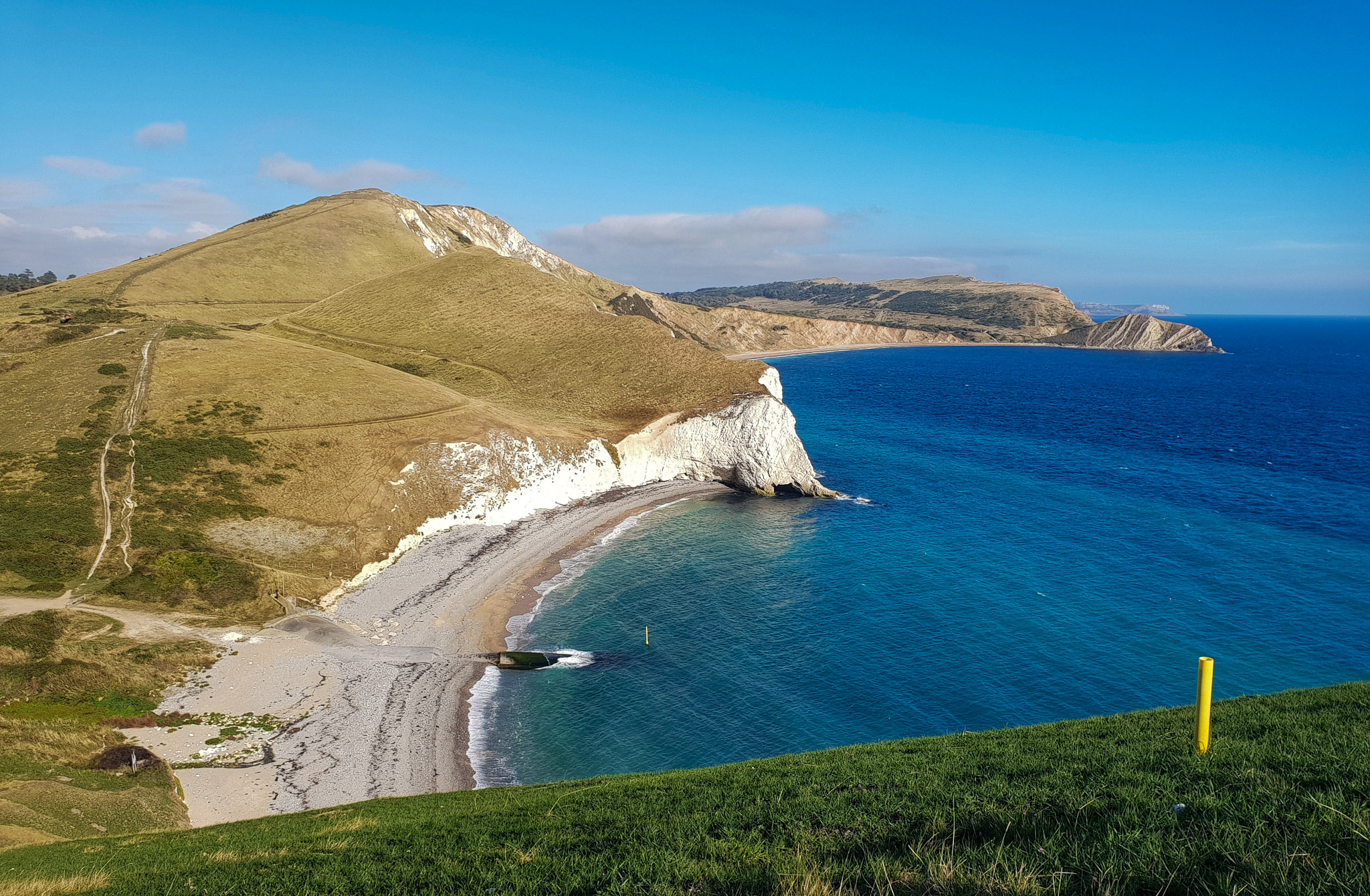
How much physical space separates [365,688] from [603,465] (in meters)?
37.1

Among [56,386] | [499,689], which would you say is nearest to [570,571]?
[499,689]

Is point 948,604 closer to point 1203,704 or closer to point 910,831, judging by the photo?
point 1203,704

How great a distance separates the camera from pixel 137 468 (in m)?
51.6

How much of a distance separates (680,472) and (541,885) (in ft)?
220

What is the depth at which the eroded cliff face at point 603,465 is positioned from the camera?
59.6 m

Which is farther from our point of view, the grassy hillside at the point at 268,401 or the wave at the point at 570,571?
the grassy hillside at the point at 268,401

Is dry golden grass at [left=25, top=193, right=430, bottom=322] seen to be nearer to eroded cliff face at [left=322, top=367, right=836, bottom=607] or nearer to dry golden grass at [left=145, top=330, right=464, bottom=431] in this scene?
dry golden grass at [left=145, top=330, right=464, bottom=431]

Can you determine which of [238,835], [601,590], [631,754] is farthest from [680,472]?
[238,835]

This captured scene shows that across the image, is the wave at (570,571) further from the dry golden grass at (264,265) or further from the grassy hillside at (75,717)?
the dry golden grass at (264,265)

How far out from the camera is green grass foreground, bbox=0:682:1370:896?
799 centimetres

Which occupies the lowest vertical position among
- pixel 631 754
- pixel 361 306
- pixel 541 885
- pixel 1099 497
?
pixel 631 754

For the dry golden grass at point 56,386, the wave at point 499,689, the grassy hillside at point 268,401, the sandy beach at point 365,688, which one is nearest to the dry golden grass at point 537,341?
the grassy hillside at point 268,401

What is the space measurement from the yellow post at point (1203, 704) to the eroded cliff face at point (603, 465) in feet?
165

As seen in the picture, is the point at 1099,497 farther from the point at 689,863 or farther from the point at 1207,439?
the point at 689,863
